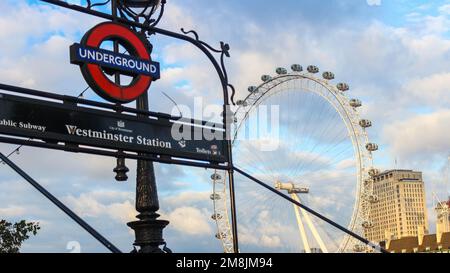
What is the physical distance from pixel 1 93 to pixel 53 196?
5.25 ft

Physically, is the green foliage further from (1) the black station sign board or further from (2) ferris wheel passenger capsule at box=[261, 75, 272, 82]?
(2) ferris wheel passenger capsule at box=[261, 75, 272, 82]

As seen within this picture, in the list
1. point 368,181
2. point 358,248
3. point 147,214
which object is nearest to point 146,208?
point 147,214

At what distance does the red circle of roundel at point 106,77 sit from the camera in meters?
10.4

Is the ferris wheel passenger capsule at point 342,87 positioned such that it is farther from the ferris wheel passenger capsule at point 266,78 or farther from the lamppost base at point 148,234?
the lamppost base at point 148,234

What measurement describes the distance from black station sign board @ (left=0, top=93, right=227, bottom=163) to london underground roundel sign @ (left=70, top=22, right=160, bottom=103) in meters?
0.59

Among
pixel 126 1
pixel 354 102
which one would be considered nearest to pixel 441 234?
pixel 354 102

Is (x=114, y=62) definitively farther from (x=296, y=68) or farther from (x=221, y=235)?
(x=221, y=235)

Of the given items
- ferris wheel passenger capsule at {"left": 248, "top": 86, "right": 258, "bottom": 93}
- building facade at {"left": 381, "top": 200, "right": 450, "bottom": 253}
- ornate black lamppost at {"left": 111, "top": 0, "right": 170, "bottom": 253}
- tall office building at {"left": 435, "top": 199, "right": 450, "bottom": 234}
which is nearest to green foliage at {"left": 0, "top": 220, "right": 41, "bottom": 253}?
ornate black lamppost at {"left": 111, "top": 0, "right": 170, "bottom": 253}

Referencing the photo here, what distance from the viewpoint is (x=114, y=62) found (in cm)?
1073

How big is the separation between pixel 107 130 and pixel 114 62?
128 cm
